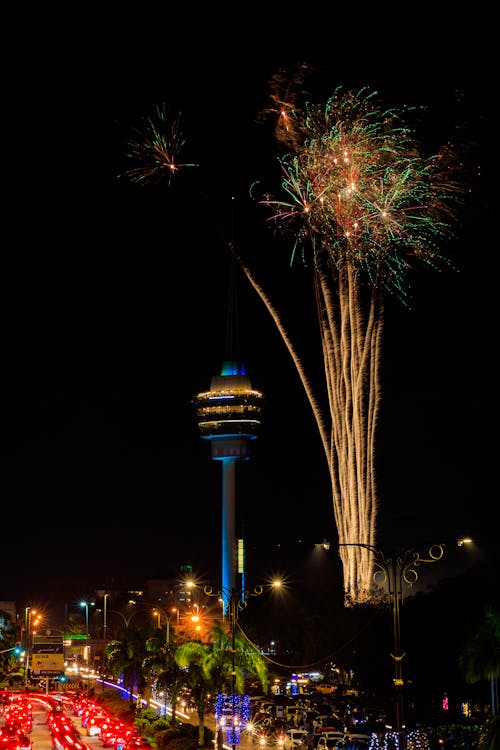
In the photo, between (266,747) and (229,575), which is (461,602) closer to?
(266,747)

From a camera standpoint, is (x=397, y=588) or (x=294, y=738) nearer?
(x=397, y=588)

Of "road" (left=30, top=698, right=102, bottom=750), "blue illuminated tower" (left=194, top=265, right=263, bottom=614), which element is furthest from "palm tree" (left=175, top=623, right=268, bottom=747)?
"blue illuminated tower" (left=194, top=265, right=263, bottom=614)

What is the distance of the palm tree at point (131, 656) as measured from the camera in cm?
7106

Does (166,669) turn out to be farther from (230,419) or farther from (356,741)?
(230,419)

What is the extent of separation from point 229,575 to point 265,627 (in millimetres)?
35427

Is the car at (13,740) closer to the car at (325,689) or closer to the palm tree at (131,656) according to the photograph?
the palm tree at (131,656)

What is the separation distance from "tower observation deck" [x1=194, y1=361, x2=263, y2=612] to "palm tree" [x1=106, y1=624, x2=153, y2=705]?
7962 cm

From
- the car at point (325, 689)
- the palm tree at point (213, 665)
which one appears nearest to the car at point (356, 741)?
the palm tree at point (213, 665)

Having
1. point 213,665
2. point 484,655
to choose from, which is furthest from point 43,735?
point 484,655

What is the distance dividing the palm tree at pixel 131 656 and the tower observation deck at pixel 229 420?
79.6 metres

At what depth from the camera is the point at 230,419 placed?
509 ft

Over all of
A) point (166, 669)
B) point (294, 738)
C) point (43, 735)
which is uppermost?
point (166, 669)

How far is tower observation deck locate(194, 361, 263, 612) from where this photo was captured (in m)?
154

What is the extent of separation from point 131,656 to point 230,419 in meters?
84.6
